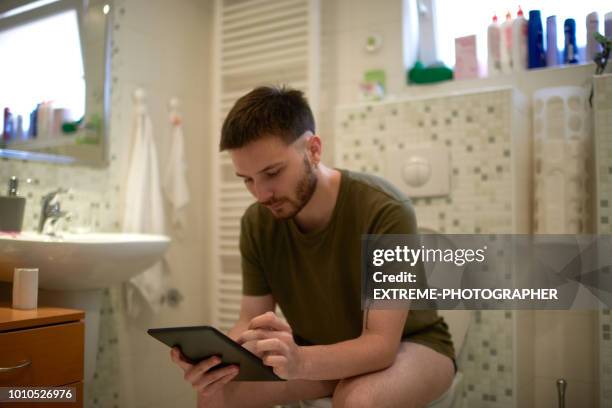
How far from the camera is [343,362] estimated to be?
1.08 meters

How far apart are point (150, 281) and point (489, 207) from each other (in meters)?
1.29

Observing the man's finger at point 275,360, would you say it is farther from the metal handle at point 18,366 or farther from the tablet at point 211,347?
the metal handle at point 18,366

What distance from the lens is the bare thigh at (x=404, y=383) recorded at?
1.08 meters

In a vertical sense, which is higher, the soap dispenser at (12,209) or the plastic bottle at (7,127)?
the plastic bottle at (7,127)

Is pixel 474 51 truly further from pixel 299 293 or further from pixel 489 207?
pixel 299 293

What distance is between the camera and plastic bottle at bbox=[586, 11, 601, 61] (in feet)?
5.71

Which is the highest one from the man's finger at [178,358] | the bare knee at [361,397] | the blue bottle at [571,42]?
the blue bottle at [571,42]

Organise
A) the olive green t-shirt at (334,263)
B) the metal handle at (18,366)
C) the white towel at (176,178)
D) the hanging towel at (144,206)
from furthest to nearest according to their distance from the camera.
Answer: the white towel at (176,178), the hanging towel at (144,206), the olive green t-shirt at (334,263), the metal handle at (18,366)

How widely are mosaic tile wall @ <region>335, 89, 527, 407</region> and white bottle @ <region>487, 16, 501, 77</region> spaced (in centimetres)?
23

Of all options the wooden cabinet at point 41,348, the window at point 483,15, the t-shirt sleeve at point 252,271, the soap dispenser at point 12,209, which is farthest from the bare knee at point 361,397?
the window at point 483,15

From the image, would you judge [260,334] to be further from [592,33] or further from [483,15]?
[483,15]

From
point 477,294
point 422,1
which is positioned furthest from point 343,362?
point 422,1

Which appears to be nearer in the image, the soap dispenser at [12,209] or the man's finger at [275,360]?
the man's finger at [275,360]

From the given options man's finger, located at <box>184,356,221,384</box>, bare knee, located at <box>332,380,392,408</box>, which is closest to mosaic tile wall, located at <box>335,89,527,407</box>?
bare knee, located at <box>332,380,392,408</box>
